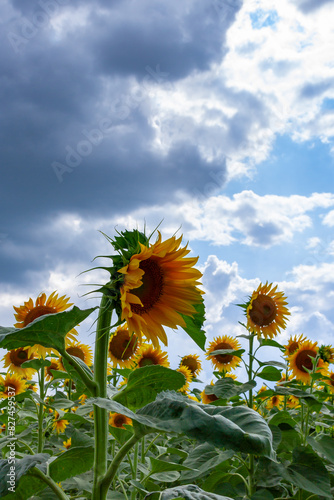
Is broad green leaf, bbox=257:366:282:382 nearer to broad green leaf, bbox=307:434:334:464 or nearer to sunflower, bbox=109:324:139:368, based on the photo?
broad green leaf, bbox=307:434:334:464

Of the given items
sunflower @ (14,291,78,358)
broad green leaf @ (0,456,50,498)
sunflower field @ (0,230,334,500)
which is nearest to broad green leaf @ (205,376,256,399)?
sunflower field @ (0,230,334,500)

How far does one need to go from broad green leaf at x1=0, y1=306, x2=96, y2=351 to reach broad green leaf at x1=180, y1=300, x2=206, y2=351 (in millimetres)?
567

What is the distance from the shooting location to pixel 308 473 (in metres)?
2.57

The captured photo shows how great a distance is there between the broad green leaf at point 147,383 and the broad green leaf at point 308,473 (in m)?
1.34

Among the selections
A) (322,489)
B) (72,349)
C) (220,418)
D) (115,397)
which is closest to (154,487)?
(322,489)

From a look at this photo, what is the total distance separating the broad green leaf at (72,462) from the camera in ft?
5.35

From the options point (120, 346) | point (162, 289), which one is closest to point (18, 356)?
point (120, 346)

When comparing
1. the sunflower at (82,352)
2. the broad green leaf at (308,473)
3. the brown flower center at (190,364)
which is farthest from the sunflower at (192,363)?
the broad green leaf at (308,473)

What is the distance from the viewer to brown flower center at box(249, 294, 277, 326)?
418 centimetres

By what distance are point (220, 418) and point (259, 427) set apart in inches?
4.1

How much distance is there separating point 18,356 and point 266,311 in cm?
223

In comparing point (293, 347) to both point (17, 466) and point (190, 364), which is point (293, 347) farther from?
point (17, 466)

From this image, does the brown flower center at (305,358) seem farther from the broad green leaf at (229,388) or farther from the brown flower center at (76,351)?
the brown flower center at (76,351)

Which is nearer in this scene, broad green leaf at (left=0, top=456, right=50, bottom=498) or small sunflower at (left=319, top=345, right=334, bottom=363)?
broad green leaf at (left=0, top=456, right=50, bottom=498)
